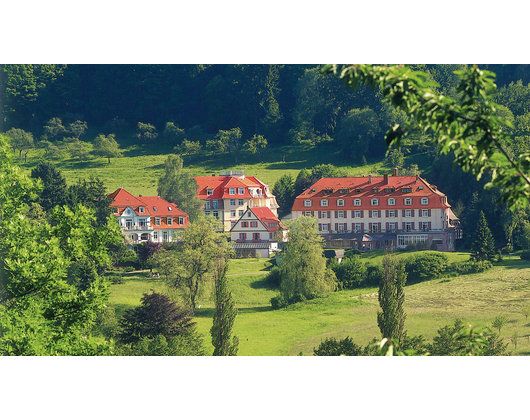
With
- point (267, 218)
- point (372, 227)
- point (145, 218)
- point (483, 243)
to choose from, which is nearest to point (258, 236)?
point (267, 218)

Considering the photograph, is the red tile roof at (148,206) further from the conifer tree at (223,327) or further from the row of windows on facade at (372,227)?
the conifer tree at (223,327)

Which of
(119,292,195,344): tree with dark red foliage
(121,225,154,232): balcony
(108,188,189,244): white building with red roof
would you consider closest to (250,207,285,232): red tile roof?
(108,188,189,244): white building with red roof

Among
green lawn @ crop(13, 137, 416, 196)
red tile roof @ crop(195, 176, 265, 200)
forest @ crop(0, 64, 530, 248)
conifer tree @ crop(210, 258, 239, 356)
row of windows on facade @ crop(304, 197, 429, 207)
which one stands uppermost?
forest @ crop(0, 64, 530, 248)

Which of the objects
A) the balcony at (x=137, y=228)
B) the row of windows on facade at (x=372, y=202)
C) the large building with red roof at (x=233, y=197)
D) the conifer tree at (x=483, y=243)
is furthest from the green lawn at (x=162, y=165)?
the conifer tree at (x=483, y=243)

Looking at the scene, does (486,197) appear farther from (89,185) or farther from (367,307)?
(89,185)

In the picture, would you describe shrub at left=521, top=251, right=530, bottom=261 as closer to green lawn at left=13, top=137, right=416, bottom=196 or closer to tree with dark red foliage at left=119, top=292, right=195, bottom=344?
green lawn at left=13, top=137, right=416, bottom=196
